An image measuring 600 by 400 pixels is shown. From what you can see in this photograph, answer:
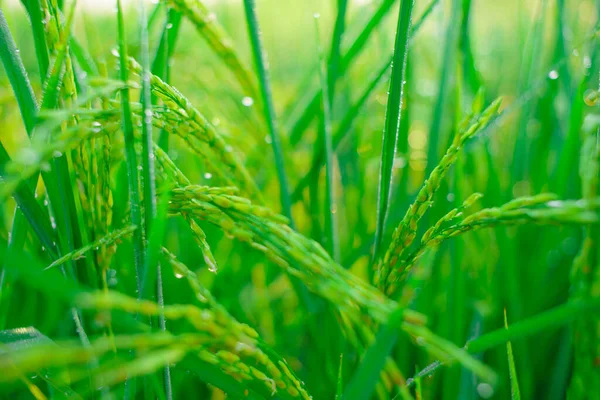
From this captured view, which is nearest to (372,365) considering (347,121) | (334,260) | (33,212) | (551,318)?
(551,318)

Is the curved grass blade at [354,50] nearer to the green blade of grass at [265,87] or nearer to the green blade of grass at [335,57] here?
the green blade of grass at [335,57]

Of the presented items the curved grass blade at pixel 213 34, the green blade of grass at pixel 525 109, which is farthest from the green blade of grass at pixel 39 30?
the green blade of grass at pixel 525 109

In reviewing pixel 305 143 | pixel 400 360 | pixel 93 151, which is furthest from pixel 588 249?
pixel 305 143

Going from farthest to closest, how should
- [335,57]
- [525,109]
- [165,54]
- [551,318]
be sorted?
[525,109] < [335,57] < [165,54] < [551,318]

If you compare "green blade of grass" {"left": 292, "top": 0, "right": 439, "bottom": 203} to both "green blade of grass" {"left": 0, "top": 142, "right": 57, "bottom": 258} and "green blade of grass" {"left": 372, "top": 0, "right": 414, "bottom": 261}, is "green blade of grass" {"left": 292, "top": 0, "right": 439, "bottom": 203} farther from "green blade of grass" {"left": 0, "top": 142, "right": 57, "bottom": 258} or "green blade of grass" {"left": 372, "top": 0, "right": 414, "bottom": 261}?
"green blade of grass" {"left": 0, "top": 142, "right": 57, "bottom": 258}

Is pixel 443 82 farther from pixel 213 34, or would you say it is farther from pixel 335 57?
pixel 213 34

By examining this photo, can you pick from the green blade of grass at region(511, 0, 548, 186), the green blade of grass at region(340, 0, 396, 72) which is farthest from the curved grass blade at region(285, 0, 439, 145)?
the green blade of grass at region(511, 0, 548, 186)
